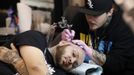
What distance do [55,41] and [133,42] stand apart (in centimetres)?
49

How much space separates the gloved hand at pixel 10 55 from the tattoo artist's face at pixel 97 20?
58 centimetres

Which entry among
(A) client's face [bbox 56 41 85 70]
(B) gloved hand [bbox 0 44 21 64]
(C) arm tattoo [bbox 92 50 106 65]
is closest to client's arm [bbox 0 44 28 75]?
(B) gloved hand [bbox 0 44 21 64]

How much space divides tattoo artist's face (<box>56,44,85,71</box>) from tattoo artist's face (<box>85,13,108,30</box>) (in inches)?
10.8

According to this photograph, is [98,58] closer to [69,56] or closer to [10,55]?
[69,56]

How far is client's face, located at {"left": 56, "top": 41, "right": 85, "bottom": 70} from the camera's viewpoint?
1484mm

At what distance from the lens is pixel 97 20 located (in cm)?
174

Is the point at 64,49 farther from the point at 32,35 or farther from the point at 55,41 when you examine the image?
the point at 55,41

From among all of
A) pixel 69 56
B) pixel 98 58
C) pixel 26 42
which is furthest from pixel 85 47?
pixel 26 42

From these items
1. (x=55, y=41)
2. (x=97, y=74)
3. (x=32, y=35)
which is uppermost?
(x=32, y=35)

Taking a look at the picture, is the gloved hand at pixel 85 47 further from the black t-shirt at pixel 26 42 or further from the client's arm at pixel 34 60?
the client's arm at pixel 34 60

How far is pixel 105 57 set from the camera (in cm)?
169

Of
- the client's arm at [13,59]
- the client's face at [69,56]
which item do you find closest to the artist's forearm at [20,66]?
the client's arm at [13,59]

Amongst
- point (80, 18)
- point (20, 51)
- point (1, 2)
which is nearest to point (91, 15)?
point (80, 18)

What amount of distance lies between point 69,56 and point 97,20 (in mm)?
378
